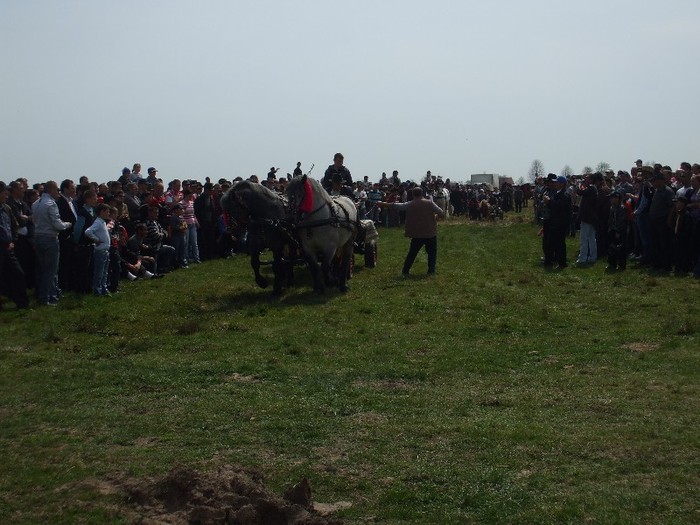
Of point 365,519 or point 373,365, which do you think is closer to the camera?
point 365,519

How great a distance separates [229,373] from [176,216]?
1136 centimetres

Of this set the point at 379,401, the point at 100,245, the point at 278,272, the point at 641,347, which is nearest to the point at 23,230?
the point at 100,245

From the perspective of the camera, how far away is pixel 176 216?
840 inches

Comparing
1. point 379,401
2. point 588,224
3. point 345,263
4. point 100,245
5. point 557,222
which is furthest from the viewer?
point 588,224

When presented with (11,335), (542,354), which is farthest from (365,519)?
(11,335)

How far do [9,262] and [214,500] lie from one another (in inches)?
398

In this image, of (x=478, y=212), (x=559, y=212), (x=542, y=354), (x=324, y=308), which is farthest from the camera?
(x=478, y=212)

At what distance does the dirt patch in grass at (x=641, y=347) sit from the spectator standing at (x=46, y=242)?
9821 millimetres

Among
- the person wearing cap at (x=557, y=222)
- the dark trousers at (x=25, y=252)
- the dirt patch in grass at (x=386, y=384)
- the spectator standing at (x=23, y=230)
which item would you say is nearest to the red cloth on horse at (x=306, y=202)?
the spectator standing at (x=23, y=230)

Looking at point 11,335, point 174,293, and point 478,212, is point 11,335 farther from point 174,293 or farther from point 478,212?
point 478,212

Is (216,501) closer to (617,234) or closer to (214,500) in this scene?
(214,500)

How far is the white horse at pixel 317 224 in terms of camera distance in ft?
53.5

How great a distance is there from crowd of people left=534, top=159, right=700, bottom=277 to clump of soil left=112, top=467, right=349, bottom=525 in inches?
533

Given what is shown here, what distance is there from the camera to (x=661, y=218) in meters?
19.1
